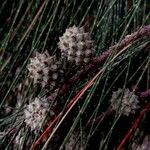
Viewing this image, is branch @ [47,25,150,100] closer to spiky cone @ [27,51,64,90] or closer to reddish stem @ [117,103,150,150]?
spiky cone @ [27,51,64,90]

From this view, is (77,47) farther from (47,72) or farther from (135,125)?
(135,125)

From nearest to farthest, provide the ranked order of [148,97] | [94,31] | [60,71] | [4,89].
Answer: [60,71] < [148,97] < [94,31] < [4,89]

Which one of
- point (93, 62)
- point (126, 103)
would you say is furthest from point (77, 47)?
point (126, 103)

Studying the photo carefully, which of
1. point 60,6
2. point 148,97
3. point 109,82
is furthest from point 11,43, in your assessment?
point 148,97

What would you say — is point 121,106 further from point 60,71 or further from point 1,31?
point 1,31

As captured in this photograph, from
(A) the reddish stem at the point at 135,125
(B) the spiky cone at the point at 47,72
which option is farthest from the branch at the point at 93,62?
(A) the reddish stem at the point at 135,125

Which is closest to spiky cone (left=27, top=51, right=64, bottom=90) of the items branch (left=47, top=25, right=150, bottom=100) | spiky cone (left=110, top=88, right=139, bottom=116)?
branch (left=47, top=25, right=150, bottom=100)

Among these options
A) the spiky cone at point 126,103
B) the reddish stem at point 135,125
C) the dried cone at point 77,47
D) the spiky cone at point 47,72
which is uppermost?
the dried cone at point 77,47

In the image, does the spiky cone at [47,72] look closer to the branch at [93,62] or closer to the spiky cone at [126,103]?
the branch at [93,62]
